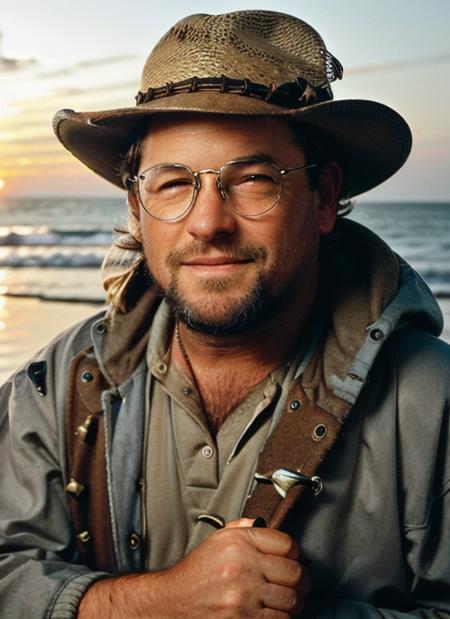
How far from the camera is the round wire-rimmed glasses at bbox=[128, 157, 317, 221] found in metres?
2.45

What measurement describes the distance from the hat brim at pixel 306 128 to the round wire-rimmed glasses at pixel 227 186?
16 cm

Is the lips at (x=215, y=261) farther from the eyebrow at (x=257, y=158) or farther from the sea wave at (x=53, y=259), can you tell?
the sea wave at (x=53, y=259)

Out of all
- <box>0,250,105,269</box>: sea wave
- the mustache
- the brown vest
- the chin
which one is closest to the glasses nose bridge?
the mustache

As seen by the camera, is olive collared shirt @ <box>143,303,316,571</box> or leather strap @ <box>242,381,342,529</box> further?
olive collared shirt @ <box>143,303,316,571</box>

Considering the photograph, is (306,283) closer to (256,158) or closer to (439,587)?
(256,158)

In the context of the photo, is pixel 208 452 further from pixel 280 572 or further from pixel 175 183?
pixel 175 183

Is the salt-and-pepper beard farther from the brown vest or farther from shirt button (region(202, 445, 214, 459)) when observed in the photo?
shirt button (region(202, 445, 214, 459))

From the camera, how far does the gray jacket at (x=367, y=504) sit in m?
2.35

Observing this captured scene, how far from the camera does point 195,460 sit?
8.50 ft

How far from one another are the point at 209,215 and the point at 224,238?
0.28 feet

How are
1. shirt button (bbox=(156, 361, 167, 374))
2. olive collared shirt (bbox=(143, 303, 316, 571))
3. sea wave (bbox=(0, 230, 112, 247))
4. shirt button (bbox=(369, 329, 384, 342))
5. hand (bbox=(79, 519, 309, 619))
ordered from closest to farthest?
hand (bbox=(79, 519, 309, 619)) → shirt button (bbox=(369, 329, 384, 342)) → olive collared shirt (bbox=(143, 303, 316, 571)) → shirt button (bbox=(156, 361, 167, 374)) → sea wave (bbox=(0, 230, 112, 247))

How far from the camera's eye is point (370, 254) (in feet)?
8.73

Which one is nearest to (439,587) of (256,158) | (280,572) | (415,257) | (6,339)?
(280,572)

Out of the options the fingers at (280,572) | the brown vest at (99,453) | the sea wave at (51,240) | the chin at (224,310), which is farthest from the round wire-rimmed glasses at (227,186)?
the sea wave at (51,240)
